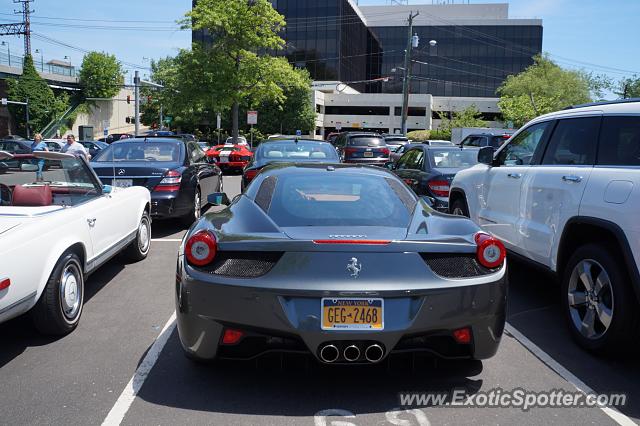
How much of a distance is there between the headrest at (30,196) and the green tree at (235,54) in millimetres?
35590

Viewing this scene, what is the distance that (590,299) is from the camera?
446 cm

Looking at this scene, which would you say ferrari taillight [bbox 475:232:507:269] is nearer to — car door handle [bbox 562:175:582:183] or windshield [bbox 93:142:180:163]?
car door handle [bbox 562:175:582:183]

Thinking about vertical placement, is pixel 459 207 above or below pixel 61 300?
above

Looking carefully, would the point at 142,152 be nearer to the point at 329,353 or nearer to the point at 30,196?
the point at 30,196

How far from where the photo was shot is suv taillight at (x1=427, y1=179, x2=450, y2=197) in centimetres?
954

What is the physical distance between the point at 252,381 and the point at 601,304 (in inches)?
107

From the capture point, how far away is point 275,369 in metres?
3.99

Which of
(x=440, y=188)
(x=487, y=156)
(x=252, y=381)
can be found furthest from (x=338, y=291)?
(x=440, y=188)

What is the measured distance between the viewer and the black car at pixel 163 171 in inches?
359

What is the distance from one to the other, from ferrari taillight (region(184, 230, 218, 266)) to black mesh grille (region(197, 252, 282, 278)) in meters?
0.04

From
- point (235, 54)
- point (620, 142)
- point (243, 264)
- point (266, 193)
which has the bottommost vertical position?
point (243, 264)

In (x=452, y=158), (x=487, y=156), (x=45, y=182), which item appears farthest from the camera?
(x=452, y=158)

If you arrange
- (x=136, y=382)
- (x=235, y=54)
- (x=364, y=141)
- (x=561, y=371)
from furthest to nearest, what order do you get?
(x=235, y=54), (x=364, y=141), (x=561, y=371), (x=136, y=382)

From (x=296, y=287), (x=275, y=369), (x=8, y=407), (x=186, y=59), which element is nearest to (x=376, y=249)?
(x=296, y=287)
